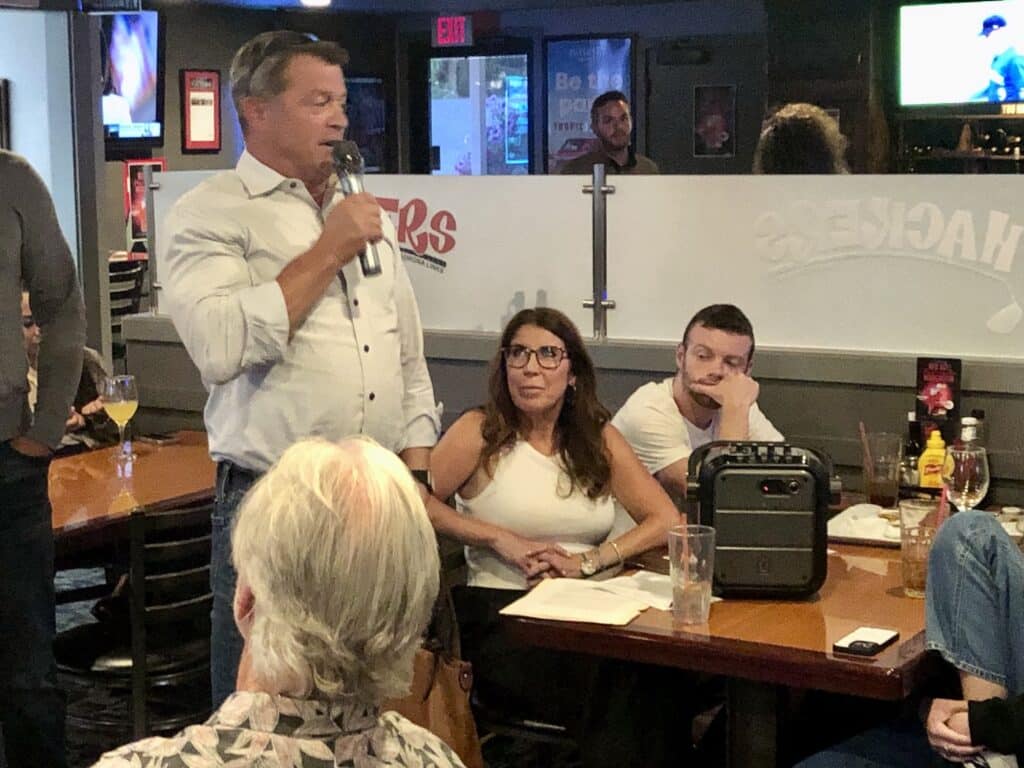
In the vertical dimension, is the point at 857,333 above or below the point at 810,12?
below

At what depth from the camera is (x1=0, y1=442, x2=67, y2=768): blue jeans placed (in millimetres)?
3049

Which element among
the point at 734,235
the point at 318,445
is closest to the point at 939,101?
the point at 734,235

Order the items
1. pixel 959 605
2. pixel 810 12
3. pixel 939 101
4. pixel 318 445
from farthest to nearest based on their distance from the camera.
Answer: pixel 810 12 → pixel 939 101 → pixel 959 605 → pixel 318 445

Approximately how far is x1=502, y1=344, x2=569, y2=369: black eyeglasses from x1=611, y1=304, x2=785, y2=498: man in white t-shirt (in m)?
0.35

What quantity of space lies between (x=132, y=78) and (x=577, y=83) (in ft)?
9.26

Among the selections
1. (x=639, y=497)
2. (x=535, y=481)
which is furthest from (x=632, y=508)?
(x=535, y=481)

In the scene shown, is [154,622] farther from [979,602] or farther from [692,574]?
[979,602]

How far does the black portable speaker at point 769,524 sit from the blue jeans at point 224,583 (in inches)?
34.3

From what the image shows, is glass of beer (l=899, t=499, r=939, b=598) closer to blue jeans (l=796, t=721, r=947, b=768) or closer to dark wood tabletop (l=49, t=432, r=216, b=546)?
blue jeans (l=796, t=721, r=947, b=768)

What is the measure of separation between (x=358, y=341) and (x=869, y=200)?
1689 mm

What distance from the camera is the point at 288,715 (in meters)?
1.54

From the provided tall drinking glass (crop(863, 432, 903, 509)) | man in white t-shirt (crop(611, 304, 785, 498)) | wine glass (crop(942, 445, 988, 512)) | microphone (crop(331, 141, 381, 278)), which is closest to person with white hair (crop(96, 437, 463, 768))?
microphone (crop(331, 141, 381, 278))

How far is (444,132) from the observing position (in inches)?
409

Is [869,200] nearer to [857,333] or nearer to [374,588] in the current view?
[857,333]
